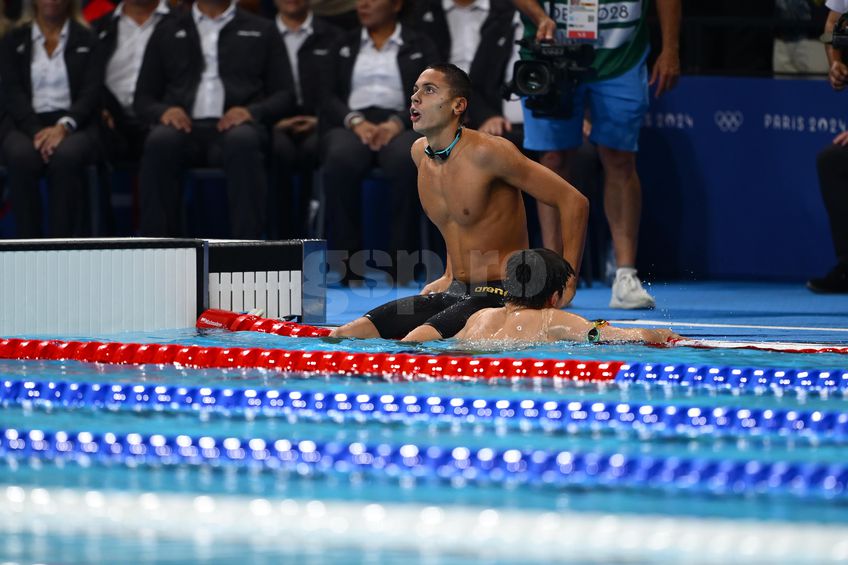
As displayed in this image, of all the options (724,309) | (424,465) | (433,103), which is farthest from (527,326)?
(724,309)

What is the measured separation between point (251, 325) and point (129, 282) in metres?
0.53

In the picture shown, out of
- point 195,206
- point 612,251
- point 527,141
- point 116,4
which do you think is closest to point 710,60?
point 612,251

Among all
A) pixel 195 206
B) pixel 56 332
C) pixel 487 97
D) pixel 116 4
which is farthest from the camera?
pixel 116 4

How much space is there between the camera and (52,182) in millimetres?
9188

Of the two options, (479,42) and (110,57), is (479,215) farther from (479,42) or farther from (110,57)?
(110,57)

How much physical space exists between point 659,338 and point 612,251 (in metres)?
3.39

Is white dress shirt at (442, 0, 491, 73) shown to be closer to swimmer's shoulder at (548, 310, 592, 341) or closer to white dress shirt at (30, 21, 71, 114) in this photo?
white dress shirt at (30, 21, 71, 114)

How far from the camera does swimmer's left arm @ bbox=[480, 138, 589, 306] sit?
239 inches

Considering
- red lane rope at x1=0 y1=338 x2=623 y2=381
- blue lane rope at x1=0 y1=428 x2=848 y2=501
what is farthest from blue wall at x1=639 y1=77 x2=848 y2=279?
blue lane rope at x1=0 y1=428 x2=848 y2=501

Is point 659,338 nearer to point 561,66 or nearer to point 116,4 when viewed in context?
point 561,66

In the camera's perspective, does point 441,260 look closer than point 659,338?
No

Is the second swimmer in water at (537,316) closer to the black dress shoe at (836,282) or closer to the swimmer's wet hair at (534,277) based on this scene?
the swimmer's wet hair at (534,277)

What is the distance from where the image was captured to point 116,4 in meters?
10.8

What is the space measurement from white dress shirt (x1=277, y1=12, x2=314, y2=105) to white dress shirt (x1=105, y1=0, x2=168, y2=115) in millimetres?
707
